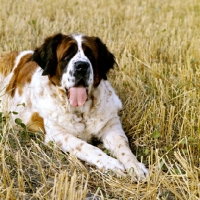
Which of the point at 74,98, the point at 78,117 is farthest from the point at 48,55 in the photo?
the point at 78,117

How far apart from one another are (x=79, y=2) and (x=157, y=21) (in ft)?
7.94

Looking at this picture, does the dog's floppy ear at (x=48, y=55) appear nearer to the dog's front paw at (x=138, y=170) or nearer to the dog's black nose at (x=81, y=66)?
the dog's black nose at (x=81, y=66)

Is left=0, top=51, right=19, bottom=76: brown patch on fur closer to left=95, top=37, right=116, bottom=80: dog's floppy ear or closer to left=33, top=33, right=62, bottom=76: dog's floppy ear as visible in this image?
left=33, top=33, right=62, bottom=76: dog's floppy ear

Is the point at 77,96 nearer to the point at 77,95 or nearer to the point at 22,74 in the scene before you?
the point at 77,95

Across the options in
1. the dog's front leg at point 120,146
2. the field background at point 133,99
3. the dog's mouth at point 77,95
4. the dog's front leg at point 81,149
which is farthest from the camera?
the dog's mouth at point 77,95

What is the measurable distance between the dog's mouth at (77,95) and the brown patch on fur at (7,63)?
57.3 inches

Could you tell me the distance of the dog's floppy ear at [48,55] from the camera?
4051 mm

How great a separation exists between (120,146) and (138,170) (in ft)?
1.72

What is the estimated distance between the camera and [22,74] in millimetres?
4852

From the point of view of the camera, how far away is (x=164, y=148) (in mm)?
3621

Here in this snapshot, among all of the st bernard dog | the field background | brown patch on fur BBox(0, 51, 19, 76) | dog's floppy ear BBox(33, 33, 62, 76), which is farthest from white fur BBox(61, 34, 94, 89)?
brown patch on fur BBox(0, 51, 19, 76)

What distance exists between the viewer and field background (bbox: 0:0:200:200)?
2.88 m

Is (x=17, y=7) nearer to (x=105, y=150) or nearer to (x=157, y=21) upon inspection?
(x=157, y=21)

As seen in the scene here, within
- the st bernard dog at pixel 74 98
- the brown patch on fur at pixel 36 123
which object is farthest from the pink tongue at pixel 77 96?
the brown patch on fur at pixel 36 123
